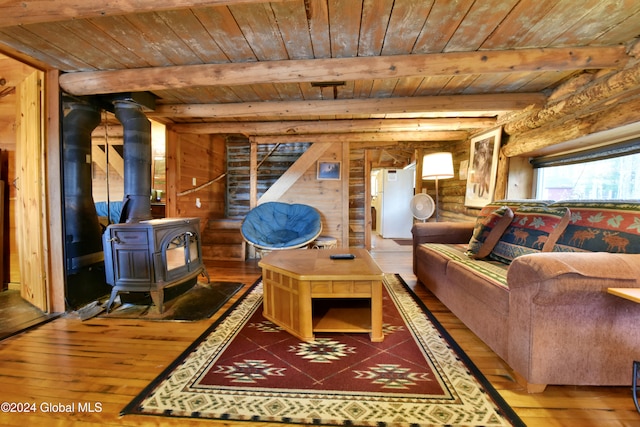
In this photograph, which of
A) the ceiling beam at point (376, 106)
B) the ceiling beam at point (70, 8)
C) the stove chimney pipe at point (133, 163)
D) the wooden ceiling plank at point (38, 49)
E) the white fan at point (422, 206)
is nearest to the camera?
the ceiling beam at point (70, 8)

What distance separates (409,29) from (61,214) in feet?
10.4

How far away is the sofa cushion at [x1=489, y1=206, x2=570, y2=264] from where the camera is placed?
197cm

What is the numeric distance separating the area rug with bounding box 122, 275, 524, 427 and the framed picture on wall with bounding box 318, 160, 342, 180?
10.3 ft

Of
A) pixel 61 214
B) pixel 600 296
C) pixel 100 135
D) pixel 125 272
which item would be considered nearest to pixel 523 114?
pixel 600 296

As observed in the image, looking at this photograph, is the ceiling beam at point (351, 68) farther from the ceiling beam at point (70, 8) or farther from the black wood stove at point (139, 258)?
the black wood stove at point (139, 258)

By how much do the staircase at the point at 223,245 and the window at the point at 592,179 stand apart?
4.34m

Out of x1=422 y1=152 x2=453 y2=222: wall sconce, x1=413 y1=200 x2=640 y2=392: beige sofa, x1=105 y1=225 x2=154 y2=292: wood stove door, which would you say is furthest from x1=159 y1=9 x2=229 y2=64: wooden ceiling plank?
x1=422 y1=152 x2=453 y2=222: wall sconce

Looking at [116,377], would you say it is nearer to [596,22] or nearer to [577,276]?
[577,276]

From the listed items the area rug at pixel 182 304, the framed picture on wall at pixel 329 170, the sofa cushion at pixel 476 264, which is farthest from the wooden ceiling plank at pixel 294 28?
the framed picture on wall at pixel 329 170

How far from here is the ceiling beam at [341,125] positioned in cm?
386

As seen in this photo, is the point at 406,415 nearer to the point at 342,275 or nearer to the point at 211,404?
the point at 342,275

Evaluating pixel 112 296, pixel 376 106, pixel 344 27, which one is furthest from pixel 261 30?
pixel 112 296

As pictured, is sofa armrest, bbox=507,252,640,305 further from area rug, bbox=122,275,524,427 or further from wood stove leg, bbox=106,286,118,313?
wood stove leg, bbox=106,286,118,313

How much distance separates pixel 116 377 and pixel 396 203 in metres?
6.53
